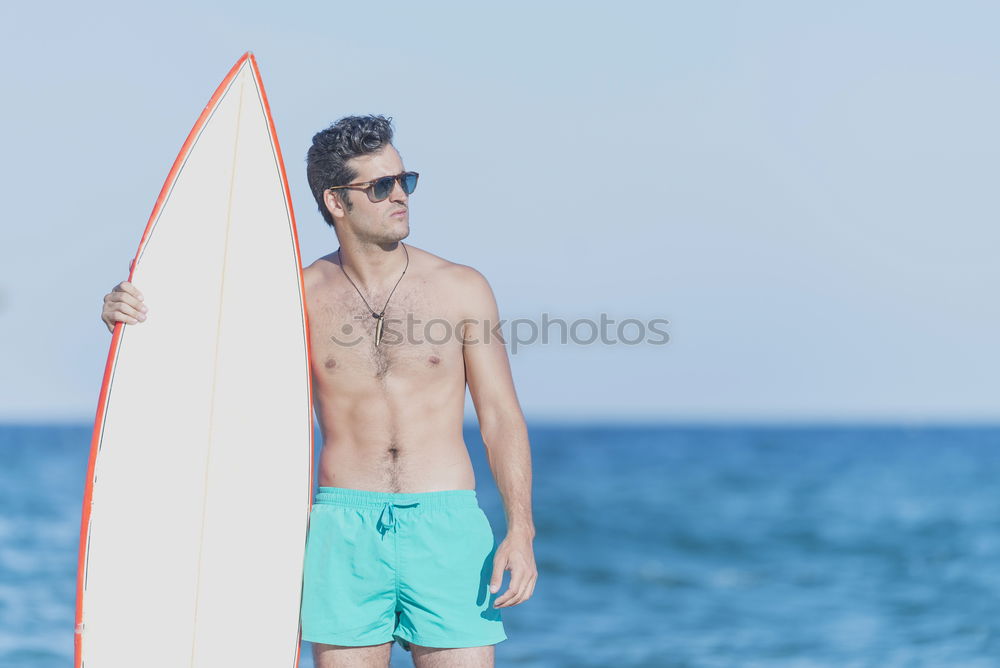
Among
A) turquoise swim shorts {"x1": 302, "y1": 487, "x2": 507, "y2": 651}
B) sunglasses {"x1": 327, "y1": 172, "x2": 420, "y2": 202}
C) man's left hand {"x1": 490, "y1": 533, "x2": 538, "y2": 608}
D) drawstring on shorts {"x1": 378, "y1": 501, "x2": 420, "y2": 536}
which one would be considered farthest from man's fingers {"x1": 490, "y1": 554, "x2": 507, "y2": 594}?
sunglasses {"x1": 327, "y1": 172, "x2": 420, "y2": 202}

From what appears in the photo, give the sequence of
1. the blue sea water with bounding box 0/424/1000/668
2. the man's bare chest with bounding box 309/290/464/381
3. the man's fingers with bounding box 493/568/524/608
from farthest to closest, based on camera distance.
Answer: the blue sea water with bounding box 0/424/1000/668, the man's bare chest with bounding box 309/290/464/381, the man's fingers with bounding box 493/568/524/608

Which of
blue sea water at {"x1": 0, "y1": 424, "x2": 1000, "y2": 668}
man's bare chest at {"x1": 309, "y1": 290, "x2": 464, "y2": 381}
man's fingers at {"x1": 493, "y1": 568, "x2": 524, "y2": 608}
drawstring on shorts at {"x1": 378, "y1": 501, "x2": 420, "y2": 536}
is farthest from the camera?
blue sea water at {"x1": 0, "y1": 424, "x2": 1000, "y2": 668}

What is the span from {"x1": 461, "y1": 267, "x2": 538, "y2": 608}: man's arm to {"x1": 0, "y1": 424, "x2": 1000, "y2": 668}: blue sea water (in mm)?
1010

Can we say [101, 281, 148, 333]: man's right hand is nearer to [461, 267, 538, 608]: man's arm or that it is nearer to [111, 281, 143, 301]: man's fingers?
[111, 281, 143, 301]: man's fingers

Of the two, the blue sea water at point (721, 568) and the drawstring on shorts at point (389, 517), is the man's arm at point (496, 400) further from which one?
the blue sea water at point (721, 568)

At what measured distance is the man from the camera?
11.3 feet

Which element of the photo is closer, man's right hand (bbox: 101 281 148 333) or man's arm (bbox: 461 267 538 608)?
man's arm (bbox: 461 267 538 608)

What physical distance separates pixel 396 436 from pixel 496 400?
13.1 inches

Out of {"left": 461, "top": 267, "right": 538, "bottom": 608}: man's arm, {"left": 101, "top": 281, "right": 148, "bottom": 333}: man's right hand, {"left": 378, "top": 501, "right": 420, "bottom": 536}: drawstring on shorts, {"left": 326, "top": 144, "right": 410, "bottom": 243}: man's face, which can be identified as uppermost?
{"left": 326, "top": 144, "right": 410, "bottom": 243}: man's face


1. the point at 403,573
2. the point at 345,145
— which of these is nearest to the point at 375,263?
the point at 345,145

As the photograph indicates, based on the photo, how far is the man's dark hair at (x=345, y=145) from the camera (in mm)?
3576

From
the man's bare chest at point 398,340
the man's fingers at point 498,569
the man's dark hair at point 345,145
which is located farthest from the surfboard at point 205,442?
the man's fingers at point 498,569

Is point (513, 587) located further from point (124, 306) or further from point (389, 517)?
point (124, 306)

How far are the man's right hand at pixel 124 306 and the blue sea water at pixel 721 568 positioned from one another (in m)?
1.09
